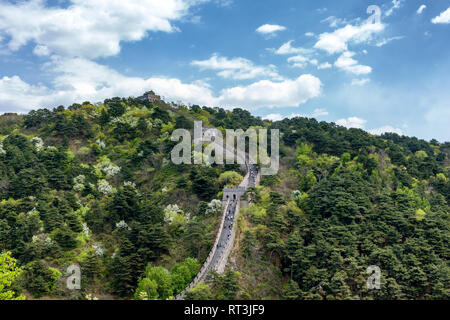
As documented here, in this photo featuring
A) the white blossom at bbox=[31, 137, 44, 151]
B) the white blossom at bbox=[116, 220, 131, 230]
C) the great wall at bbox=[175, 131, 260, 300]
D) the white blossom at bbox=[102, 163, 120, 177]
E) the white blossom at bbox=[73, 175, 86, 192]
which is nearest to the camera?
the great wall at bbox=[175, 131, 260, 300]

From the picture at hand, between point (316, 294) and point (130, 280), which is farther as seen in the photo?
point (130, 280)

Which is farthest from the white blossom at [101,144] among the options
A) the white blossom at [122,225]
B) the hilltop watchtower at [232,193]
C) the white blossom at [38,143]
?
the hilltop watchtower at [232,193]

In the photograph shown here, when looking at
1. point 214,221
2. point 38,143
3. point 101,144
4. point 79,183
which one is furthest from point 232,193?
point 38,143

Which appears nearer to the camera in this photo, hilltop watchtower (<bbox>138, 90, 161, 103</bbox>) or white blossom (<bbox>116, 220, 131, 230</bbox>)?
white blossom (<bbox>116, 220, 131, 230</bbox>)

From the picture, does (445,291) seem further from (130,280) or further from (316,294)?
(130,280)

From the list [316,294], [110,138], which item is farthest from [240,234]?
[110,138]

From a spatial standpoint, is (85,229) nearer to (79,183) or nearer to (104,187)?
(104,187)

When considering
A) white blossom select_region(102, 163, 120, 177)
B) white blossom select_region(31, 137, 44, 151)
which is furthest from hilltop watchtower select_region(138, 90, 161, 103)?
white blossom select_region(102, 163, 120, 177)

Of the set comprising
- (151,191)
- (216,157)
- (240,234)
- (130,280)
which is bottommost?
(130,280)

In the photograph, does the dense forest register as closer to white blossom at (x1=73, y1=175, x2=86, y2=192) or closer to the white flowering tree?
the white flowering tree
